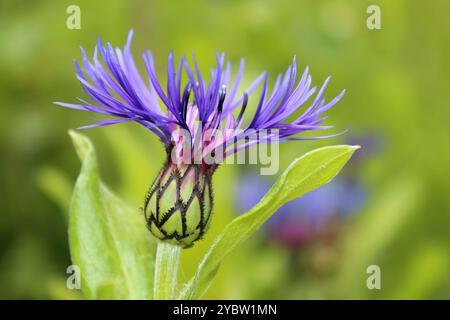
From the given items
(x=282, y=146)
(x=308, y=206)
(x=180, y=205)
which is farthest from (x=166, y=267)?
(x=282, y=146)

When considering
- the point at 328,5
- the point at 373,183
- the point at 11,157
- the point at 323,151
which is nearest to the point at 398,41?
the point at 328,5

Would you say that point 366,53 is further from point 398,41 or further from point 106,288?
point 106,288

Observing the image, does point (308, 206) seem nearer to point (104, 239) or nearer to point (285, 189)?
point (104, 239)

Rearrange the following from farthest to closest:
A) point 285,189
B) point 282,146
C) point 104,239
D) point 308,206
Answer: point 282,146
point 308,206
point 104,239
point 285,189

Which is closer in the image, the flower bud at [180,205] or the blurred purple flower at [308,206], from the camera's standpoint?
the flower bud at [180,205]

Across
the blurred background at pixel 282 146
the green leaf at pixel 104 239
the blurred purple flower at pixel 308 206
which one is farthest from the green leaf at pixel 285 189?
the blurred purple flower at pixel 308 206

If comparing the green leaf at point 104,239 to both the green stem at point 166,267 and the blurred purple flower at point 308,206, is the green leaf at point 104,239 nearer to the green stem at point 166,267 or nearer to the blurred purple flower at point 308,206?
the green stem at point 166,267
